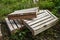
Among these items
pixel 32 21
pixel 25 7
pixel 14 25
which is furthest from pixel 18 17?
pixel 25 7

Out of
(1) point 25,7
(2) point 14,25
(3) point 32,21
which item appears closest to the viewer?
(3) point 32,21

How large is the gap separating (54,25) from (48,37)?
539 mm

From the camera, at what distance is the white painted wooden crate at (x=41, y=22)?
472 cm

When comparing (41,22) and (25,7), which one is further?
(25,7)

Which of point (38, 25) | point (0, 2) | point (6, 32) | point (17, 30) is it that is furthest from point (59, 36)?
point (0, 2)

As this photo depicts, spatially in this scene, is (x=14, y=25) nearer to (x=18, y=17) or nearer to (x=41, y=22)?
(x=18, y=17)

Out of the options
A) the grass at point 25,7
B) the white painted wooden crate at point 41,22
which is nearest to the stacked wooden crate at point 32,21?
the white painted wooden crate at point 41,22

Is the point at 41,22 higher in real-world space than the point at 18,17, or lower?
lower

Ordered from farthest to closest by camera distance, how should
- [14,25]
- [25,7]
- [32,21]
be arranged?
[25,7] → [14,25] → [32,21]

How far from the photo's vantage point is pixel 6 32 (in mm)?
5176

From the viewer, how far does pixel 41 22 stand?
4984 millimetres

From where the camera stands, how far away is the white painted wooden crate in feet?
15.5

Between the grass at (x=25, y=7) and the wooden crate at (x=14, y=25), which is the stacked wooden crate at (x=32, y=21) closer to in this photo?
the wooden crate at (x=14, y=25)

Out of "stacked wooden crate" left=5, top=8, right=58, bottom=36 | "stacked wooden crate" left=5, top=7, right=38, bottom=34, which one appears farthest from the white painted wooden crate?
"stacked wooden crate" left=5, top=7, right=38, bottom=34
